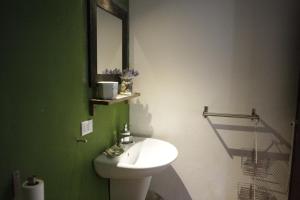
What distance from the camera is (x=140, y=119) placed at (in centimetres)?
207

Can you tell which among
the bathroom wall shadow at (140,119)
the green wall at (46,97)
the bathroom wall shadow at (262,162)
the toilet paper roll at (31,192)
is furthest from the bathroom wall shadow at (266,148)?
the toilet paper roll at (31,192)

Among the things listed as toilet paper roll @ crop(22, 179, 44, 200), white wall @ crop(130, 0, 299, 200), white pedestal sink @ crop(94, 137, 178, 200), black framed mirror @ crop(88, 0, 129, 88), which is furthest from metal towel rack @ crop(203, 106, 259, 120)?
toilet paper roll @ crop(22, 179, 44, 200)

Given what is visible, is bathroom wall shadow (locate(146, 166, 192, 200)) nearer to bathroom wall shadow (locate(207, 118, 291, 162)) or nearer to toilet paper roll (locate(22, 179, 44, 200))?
bathroom wall shadow (locate(207, 118, 291, 162))

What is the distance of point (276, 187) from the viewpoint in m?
1.80

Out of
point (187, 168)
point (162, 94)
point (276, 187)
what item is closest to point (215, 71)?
point (162, 94)

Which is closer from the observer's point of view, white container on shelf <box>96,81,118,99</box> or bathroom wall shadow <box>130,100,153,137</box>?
white container on shelf <box>96,81,118,99</box>

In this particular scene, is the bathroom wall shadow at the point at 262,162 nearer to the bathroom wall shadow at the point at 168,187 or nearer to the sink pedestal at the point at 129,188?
the bathroom wall shadow at the point at 168,187

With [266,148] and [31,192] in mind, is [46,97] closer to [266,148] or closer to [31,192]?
[31,192]

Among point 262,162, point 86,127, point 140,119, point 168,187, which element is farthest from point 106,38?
point 262,162

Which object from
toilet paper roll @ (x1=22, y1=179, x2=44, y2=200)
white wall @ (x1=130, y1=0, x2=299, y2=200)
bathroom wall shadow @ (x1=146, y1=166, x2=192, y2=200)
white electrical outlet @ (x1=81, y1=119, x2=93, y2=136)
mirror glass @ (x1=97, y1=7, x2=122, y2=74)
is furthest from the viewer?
bathroom wall shadow @ (x1=146, y1=166, x2=192, y2=200)

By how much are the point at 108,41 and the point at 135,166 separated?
942 millimetres

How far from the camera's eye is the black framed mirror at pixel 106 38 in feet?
4.62

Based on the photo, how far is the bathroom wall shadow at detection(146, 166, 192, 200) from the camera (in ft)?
6.64

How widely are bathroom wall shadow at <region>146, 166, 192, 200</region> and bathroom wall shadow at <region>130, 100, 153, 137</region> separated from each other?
1.32 ft
